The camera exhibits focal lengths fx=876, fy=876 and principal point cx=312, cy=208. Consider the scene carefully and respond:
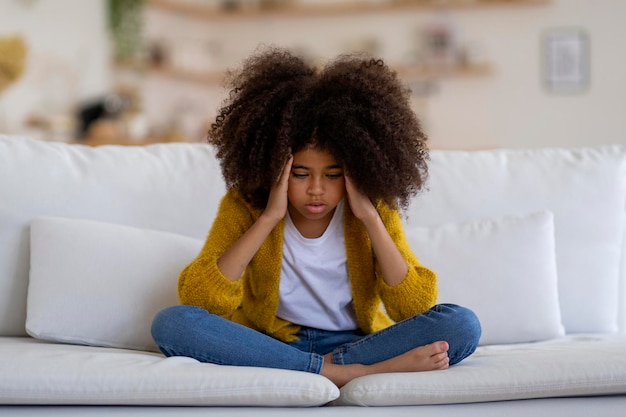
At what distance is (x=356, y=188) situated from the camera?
5.89ft

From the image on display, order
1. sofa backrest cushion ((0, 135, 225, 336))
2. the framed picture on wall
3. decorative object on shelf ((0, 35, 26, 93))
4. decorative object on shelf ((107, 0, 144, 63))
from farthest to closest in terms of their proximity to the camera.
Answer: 1. the framed picture on wall
2. decorative object on shelf ((107, 0, 144, 63))
3. decorative object on shelf ((0, 35, 26, 93))
4. sofa backrest cushion ((0, 135, 225, 336))

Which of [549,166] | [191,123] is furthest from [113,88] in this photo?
[549,166]

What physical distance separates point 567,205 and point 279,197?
2.85ft

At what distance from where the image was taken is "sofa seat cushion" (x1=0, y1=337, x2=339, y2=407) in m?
1.48

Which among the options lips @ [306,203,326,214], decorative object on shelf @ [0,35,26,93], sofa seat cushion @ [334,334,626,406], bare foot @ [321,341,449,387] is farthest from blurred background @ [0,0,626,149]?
sofa seat cushion @ [334,334,626,406]

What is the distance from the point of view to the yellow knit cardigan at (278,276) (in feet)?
6.02

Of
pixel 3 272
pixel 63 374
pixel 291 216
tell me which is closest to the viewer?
pixel 63 374

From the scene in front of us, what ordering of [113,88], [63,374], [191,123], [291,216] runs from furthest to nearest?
[191,123] → [113,88] → [291,216] → [63,374]

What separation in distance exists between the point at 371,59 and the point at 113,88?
3.81 m

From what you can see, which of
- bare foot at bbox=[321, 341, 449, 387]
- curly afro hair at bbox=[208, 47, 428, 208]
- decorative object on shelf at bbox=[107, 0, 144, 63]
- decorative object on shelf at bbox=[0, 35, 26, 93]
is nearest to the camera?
bare foot at bbox=[321, 341, 449, 387]

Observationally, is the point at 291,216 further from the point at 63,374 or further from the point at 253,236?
the point at 63,374

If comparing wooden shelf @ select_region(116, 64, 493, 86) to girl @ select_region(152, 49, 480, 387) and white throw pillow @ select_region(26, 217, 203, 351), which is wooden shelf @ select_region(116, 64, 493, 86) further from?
girl @ select_region(152, 49, 480, 387)

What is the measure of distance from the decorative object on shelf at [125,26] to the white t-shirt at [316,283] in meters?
3.72

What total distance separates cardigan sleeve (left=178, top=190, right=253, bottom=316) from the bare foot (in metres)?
0.26
